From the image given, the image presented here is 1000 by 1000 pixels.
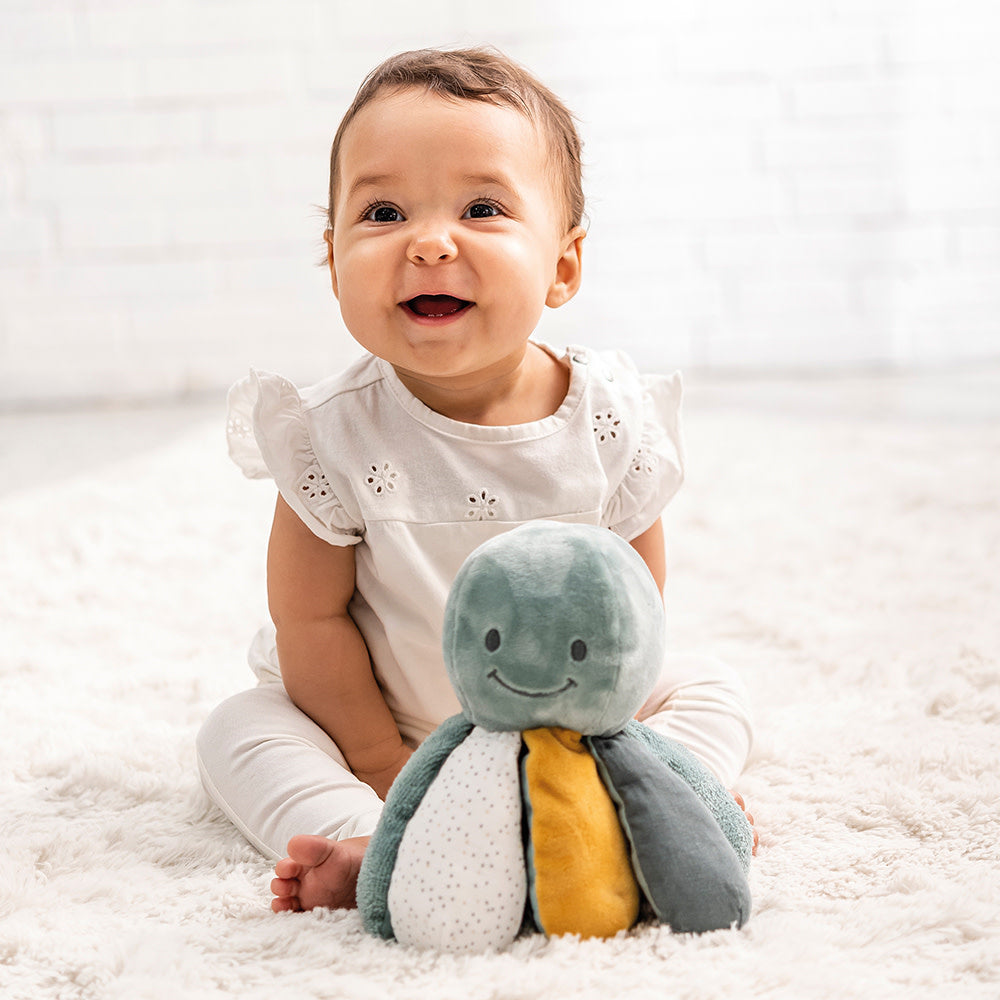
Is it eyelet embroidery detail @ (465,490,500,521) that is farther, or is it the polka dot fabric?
eyelet embroidery detail @ (465,490,500,521)

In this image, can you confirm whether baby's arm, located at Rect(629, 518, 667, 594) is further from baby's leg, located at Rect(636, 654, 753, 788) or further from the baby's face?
the baby's face

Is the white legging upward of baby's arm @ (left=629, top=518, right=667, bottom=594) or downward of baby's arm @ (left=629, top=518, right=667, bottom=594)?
downward

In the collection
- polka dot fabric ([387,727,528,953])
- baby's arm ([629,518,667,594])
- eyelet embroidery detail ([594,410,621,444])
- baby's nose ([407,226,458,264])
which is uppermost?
baby's nose ([407,226,458,264])

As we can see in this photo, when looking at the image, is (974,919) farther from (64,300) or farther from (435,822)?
(64,300)

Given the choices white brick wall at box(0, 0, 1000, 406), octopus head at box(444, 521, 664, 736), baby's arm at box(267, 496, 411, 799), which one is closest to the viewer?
octopus head at box(444, 521, 664, 736)

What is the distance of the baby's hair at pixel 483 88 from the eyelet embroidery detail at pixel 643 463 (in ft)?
0.57

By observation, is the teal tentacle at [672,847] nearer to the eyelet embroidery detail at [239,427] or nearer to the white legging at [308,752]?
the white legging at [308,752]

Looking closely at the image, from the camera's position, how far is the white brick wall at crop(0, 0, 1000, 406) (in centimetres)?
256

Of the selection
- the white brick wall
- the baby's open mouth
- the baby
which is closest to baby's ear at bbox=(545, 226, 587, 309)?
the baby

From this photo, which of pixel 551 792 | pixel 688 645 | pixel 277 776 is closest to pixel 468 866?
pixel 551 792

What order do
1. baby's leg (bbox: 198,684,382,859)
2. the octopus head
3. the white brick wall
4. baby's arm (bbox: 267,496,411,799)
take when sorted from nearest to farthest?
the octopus head, baby's leg (bbox: 198,684,382,859), baby's arm (bbox: 267,496,411,799), the white brick wall

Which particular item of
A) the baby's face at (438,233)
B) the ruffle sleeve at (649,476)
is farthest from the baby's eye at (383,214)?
the ruffle sleeve at (649,476)

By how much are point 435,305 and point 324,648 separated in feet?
0.81

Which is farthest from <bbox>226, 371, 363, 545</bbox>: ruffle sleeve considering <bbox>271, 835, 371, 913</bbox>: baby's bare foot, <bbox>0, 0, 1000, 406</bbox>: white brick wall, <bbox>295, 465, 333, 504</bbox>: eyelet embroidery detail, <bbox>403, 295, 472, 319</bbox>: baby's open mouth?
<bbox>0, 0, 1000, 406</bbox>: white brick wall
